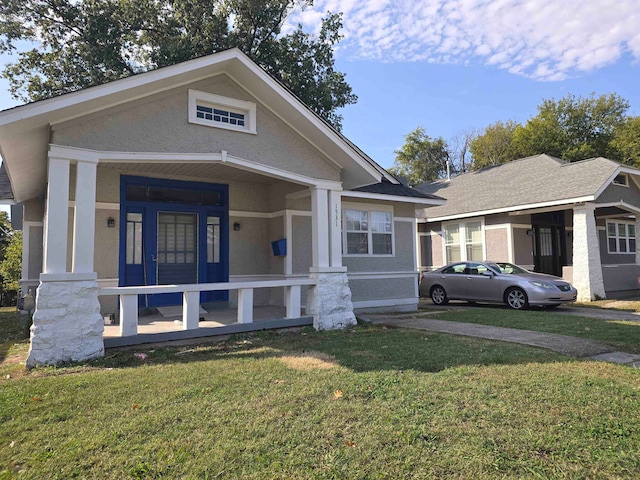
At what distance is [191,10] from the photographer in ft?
64.0

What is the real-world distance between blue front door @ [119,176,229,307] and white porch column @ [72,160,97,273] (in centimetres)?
279

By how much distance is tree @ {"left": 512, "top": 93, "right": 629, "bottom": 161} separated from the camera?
113 feet

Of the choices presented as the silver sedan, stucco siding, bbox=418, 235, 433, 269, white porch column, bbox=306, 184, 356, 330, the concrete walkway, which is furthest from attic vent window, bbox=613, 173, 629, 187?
white porch column, bbox=306, 184, 356, 330

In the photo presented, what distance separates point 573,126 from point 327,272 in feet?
116

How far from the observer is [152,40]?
67.3 ft

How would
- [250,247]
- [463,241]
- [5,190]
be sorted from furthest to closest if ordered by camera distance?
1. [463,241]
2. [5,190]
3. [250,247]

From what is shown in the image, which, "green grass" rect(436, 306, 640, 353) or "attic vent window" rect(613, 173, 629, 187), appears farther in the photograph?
"attic vent window" rect(613, 173, 629, 187)

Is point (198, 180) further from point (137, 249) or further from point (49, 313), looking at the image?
point (49, 313)

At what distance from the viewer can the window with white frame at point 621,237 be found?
60.7ft

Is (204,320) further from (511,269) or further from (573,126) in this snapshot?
(573,126)

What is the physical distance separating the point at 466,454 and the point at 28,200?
11614mm

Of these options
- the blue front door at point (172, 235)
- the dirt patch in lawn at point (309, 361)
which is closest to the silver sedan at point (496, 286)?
the blue front door at point (172, 235)

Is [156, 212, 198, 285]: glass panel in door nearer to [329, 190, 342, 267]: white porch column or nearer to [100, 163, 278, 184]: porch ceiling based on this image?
[100, 163, 278, 184]: porch ceiling

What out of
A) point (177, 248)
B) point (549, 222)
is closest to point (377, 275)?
point (177, 248)
